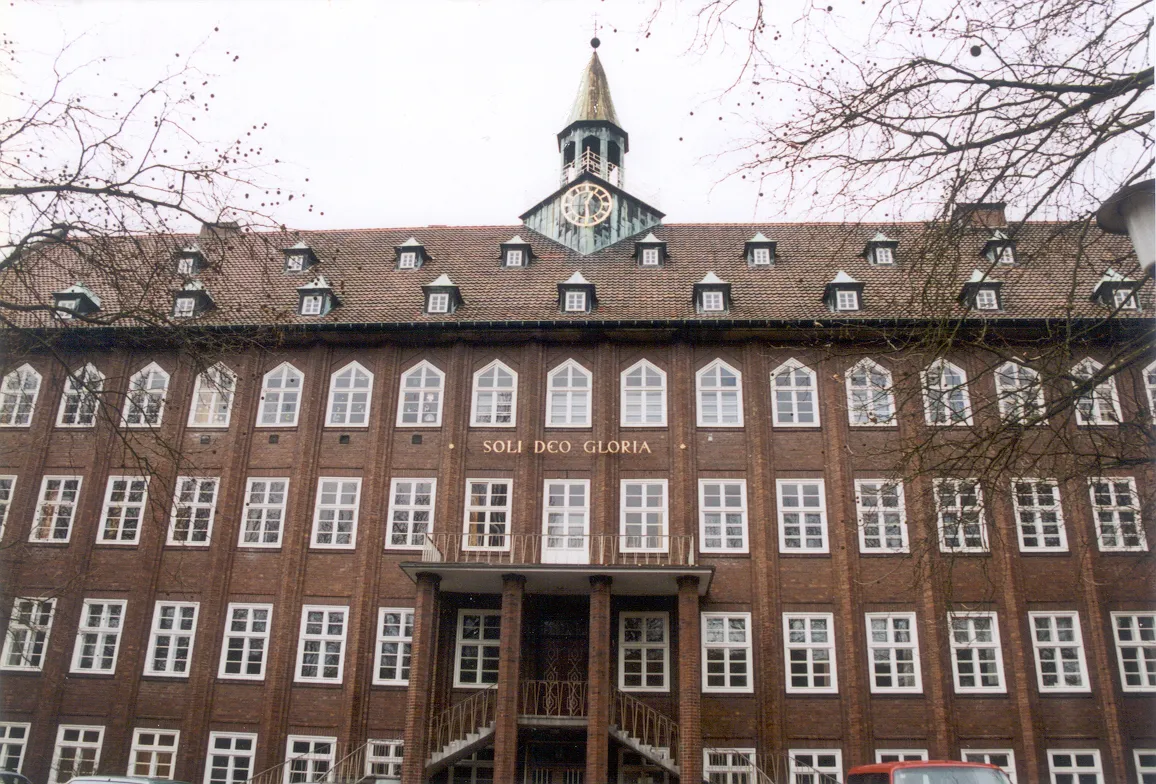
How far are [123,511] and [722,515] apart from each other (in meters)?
15.8

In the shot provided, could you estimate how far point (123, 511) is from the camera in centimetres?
2538

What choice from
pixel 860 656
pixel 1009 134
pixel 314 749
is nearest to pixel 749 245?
pixel 860 656

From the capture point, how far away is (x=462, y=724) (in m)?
21.3

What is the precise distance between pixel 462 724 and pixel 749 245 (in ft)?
54.3

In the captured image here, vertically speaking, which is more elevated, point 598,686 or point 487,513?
point 487,513

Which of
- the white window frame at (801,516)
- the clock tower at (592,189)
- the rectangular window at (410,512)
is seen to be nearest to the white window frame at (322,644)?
the rectangular window at (410,512)

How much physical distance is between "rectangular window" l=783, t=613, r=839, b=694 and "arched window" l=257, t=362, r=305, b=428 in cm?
1408

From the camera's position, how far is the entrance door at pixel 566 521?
23516mm

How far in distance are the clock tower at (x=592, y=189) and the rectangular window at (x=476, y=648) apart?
40.9 ft

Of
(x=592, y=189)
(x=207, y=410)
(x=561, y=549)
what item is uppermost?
(x=592, y=189)

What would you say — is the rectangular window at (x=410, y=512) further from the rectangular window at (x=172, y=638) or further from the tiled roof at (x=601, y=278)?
the rectangular window at (x=172, y=638)

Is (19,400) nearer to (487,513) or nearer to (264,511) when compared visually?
(264,511)

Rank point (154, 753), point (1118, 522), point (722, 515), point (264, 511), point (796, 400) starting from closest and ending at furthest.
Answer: point (154, 753) < point (1118, 522) < point (722, 515) < point (264, 511) < point (796, 400)

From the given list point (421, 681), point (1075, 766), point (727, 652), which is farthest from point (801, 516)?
point (421, 681)
